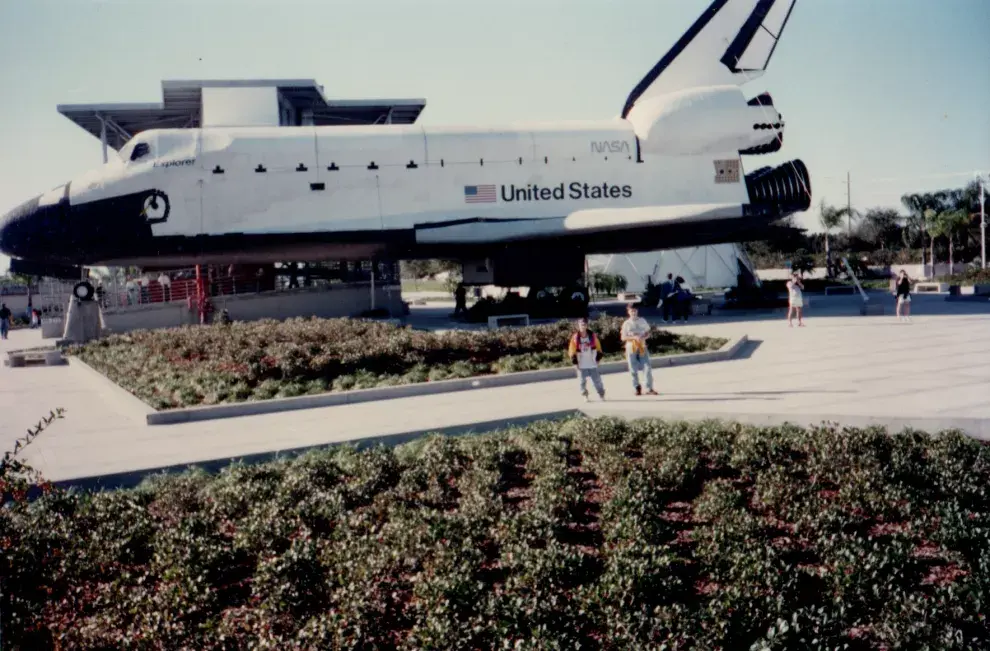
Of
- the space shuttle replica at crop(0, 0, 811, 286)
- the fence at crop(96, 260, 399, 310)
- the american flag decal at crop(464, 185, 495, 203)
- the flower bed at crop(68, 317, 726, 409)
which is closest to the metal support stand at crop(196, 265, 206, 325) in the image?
the fence at crop(96, 260, 399, 310)

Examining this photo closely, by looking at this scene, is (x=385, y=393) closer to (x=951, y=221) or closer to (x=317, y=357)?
(x=317, y=357)

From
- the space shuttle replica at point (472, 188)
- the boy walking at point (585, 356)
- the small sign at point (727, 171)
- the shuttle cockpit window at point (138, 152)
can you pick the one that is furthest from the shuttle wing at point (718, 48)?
the boy walking at point (585, 356)

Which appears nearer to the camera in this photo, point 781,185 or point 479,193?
point 479,193

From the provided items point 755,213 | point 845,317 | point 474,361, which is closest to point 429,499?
point 474,361

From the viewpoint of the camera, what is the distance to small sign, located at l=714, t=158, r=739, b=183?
68.5 ft

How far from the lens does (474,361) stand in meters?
12.5

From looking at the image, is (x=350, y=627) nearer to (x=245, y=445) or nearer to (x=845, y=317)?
(x=245, y=445)

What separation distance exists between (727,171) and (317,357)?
46.4 feet

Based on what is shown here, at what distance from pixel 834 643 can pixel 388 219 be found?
1624 cm

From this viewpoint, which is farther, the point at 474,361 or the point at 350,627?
the point at 474,361

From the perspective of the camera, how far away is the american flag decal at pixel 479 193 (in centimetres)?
1900

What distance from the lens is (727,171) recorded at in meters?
21.0

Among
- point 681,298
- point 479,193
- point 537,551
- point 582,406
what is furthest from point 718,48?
point 537,551

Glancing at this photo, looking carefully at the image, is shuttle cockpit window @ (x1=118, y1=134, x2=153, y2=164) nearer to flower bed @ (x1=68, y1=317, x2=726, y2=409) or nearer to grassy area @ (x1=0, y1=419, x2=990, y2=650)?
flower bed @ (x1=68, y1=317, x2=726, y2=409)
